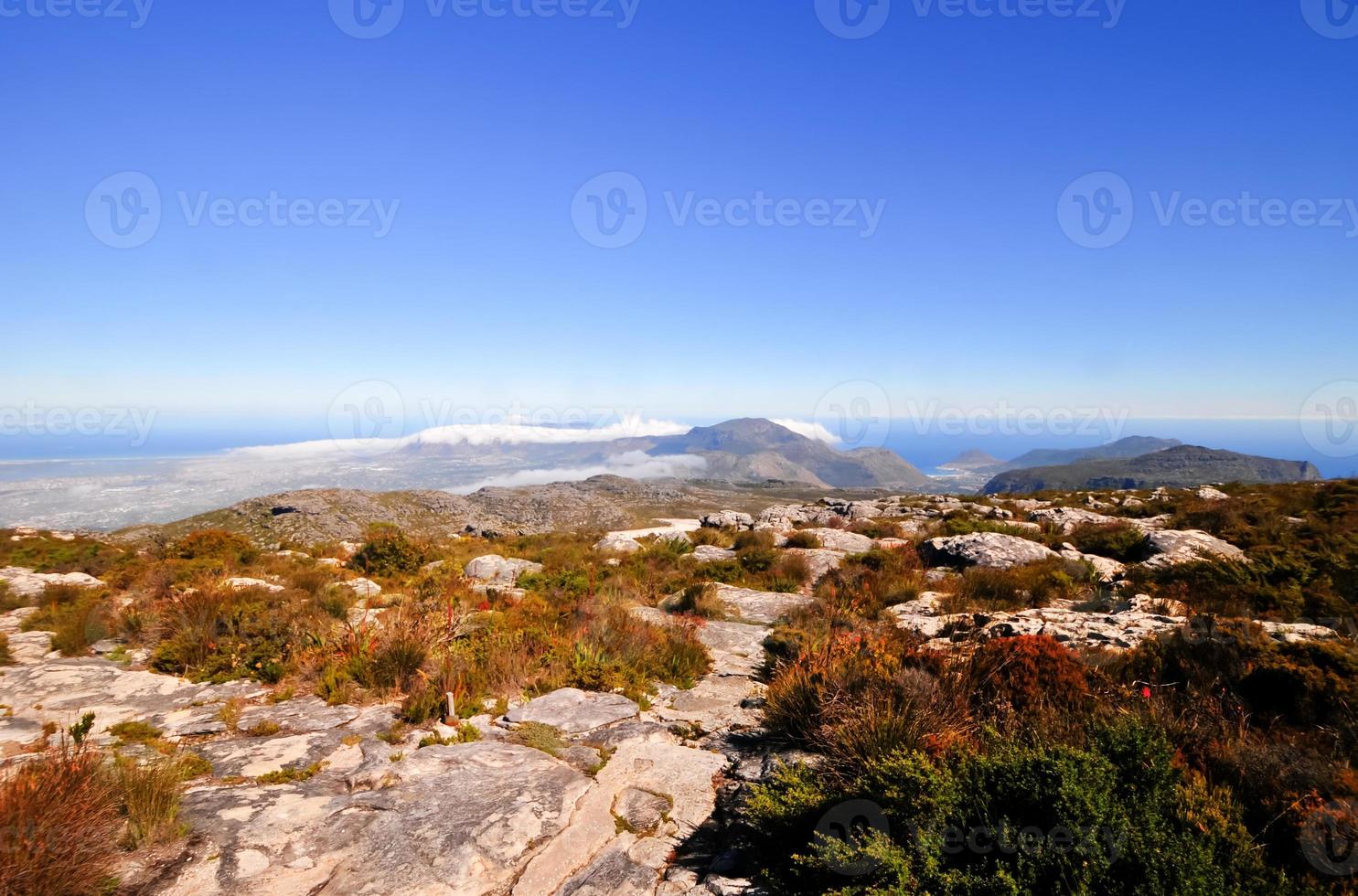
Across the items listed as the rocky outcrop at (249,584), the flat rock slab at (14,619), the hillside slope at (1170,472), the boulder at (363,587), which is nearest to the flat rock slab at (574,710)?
the boulder at (363,587)

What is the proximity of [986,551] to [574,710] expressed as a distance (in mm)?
12299

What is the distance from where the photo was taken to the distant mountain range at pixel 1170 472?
369ft

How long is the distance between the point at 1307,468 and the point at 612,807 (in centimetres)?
21204

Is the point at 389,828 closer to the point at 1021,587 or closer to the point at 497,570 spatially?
the point at 497,570

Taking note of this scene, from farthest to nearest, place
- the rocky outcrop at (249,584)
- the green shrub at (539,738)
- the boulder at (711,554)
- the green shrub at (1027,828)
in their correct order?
1. the boulder at (711,554)
2. the rocky outcrop at (249,584)
3. the green shrub at (539,738)
4. the green shrub at (1027,828)

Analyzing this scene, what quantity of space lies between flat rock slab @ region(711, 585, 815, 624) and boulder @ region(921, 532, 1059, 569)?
15.0 feet

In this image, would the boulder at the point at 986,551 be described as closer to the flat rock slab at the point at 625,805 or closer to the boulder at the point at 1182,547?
the boulder at the point at 1182,547

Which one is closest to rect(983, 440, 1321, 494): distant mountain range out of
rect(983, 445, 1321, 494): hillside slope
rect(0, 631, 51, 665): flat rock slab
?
rect(983, 445, 1321, 494): hillside slope

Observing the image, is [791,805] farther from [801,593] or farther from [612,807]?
[801,593]

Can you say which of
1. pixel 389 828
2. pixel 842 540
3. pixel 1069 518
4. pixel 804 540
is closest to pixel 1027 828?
pixel 389 828

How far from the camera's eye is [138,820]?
12.5ft

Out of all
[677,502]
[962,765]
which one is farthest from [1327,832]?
[677,502]

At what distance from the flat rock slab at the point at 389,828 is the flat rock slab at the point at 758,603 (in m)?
7.13

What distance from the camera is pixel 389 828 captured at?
4.27 meters
